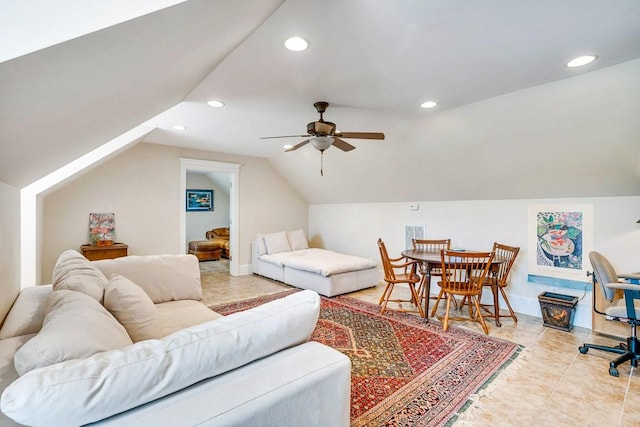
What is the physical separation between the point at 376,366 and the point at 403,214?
3105 mm

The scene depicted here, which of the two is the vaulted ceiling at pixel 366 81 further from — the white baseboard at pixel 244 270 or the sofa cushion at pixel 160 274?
the white baseboard at pixel 244 270

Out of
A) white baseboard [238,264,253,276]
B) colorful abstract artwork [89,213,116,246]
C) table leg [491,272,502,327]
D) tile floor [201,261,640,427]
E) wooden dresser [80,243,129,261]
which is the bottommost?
tile floor [201,261,640,427]

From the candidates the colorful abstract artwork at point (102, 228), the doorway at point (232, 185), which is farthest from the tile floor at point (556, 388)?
Answer: the colorful abstract artwork at point (102, 228)

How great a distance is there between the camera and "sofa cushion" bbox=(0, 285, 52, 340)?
157cm

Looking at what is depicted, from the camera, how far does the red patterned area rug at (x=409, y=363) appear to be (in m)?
1.89

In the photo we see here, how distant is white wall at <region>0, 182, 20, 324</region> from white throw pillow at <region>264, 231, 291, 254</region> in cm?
362

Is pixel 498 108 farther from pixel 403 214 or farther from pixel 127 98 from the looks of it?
pixel 127 98

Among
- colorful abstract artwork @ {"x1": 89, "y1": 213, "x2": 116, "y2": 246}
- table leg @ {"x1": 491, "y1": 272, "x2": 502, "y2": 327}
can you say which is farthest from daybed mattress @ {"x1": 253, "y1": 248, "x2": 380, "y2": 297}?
colorful abstract artwork @ {"x1": 89, "y1": 213, "x2": 116, "y2": 246}

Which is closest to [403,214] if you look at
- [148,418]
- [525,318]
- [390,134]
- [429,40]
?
[390,134]

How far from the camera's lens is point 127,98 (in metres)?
1.80

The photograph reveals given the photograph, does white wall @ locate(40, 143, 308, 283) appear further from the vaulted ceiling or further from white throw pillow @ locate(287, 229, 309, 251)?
the vaulted ceiling

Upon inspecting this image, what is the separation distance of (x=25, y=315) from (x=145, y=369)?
144 centimetres

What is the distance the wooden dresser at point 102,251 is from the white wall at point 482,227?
3.78 m

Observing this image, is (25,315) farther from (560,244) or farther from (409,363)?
(560,244)
